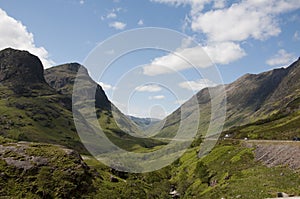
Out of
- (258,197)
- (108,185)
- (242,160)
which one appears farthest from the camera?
(242,160)

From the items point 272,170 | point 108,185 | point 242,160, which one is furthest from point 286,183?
point 108,185

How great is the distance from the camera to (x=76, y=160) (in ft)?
216

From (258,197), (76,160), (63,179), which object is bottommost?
(258,197)

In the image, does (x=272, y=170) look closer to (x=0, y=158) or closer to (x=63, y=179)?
(x=63, y=179)

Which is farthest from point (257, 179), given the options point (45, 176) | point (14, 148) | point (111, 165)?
point (111, 165)

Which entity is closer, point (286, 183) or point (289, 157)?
point (286, 183)

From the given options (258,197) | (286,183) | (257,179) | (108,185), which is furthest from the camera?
(108,185)

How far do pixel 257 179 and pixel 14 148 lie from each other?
5000 centimetres

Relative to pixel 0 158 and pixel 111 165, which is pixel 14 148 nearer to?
pixel 0 158

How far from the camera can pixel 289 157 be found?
6212 centimetres

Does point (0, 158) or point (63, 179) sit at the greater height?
point (0, 158)

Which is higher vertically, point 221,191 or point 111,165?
point 111,165

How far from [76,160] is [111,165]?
4178 cm

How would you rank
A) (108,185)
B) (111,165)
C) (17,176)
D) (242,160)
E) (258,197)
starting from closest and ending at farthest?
(258,197)
(17,176)
(108,185)
(242,160)
(111,165)
